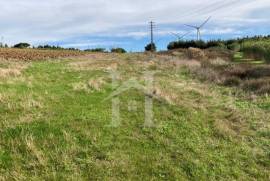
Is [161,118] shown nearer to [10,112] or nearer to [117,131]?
[117,131]

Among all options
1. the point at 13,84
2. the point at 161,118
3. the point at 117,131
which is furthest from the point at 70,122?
the point at 13,84

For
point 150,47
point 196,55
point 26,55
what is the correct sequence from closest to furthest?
1. point 196,55
2. point 26,55
3. point 150,47

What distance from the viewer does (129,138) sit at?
8594 millimetres

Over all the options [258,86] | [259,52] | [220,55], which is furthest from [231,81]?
[220,55]

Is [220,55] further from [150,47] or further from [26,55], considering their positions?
[150,47]

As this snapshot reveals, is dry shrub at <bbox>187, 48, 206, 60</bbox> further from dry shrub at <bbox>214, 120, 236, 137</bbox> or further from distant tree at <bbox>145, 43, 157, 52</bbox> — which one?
distant tree at <bbox>145, 43, 157, 52</bbox>

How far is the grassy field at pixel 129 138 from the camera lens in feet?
23.1

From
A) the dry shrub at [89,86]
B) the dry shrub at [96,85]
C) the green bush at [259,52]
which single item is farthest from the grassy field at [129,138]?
the green bush at [259,52]

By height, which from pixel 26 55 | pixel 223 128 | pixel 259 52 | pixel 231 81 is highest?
pixel 26 55

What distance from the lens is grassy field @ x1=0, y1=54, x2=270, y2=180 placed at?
703cm

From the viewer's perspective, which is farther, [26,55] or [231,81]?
[26,55]

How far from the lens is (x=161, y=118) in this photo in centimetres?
1031

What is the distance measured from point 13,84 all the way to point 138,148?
25.5ft

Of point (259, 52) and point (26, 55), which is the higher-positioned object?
point (26, 55)
